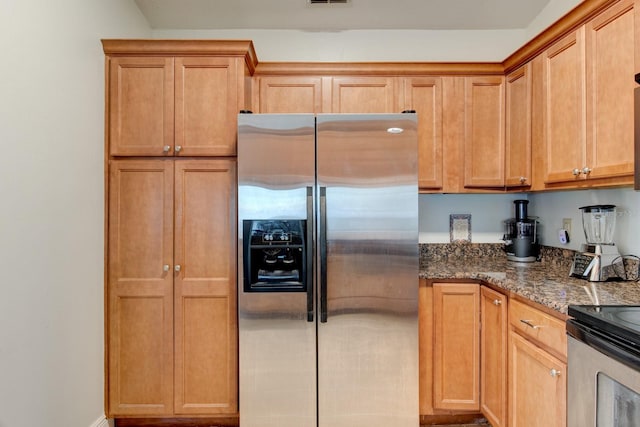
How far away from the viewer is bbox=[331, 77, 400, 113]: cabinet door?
2.38 m

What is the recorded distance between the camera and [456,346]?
6.88ft

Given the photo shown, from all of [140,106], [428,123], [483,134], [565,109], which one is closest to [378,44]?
[428,123]

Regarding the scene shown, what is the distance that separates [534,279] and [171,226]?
2070 mm

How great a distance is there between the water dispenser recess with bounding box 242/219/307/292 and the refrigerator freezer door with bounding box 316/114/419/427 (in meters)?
0.13

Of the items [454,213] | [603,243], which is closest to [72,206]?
[454,213]

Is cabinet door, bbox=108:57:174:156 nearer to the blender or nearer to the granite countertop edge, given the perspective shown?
the granite countertop edge

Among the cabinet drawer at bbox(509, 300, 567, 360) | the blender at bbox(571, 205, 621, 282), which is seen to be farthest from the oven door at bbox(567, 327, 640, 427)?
the blender at bbox(571, 205, 621, 282)

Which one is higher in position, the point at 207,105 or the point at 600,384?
the point at 207,105

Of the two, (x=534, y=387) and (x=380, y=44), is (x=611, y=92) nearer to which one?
(x=534, y=387)

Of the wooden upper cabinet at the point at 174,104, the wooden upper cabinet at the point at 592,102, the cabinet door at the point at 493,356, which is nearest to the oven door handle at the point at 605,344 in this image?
the cabinet door at the point at 493,356

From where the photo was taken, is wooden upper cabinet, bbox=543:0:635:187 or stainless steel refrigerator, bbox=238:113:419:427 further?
stainless steel refrigerator, bbox=238:113:419:427

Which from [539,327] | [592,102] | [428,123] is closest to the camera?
[539,327]

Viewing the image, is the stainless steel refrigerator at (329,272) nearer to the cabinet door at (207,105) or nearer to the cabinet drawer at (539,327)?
the cabinet door at (207,105)

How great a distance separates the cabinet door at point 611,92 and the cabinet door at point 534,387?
0.88 metres
